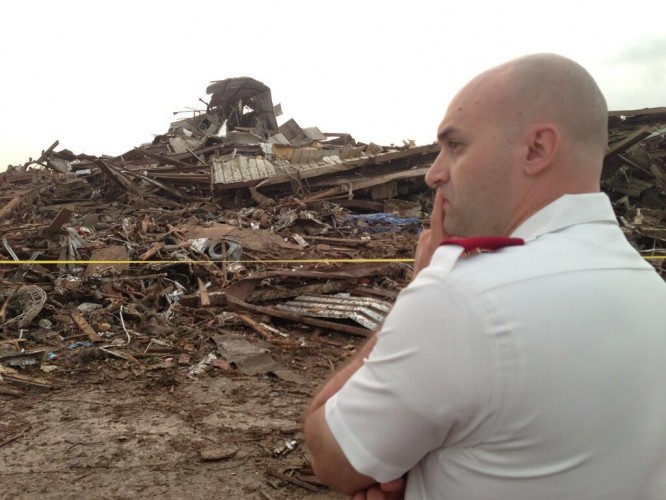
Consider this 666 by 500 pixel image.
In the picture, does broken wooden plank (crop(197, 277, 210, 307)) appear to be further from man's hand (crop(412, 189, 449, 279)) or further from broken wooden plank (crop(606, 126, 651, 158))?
broken wooden plank (crop(606, 126, 651, 158))

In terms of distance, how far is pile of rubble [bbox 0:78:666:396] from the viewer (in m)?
6.79

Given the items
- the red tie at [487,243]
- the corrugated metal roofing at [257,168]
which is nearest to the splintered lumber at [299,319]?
the red tie at [487,243]

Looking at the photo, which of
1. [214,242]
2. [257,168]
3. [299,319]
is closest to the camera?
[299,319]

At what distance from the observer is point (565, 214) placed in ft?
3.78

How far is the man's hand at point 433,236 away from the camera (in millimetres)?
1351

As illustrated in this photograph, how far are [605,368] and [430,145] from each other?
16.1 m

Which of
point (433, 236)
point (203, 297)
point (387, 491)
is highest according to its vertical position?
point (433, 236)

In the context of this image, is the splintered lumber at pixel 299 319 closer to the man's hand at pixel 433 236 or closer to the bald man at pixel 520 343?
the man's hand at pixel 433 236

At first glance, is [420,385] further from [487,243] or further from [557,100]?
[557,100]

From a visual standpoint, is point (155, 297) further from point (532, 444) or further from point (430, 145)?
point (430, 145)

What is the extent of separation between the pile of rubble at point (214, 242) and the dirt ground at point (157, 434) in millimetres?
269

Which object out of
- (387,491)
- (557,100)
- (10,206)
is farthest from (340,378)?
(10,206)

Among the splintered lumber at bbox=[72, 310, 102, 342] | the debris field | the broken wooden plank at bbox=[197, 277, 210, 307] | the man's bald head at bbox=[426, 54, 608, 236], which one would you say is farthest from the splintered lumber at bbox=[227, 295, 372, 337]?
the man's bald head at bbox=[426, 54, 608, 236]

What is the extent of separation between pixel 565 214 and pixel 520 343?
359mm
